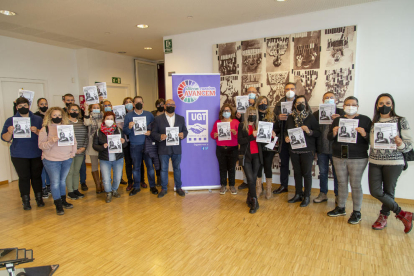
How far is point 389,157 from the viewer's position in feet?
10.1

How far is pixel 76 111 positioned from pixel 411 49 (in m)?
5.51

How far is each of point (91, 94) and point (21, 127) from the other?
1.26m

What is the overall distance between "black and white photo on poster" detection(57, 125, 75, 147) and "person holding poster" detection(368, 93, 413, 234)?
4156 millimetres

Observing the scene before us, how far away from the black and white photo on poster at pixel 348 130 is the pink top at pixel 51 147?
13.0 feet

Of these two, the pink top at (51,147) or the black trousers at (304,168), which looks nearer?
the pink top at (51,147)

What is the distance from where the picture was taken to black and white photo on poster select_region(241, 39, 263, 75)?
17.2ft

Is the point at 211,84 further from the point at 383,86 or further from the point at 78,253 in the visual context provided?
the point at 78,253

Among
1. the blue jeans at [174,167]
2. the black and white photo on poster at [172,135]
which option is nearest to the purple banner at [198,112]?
the blue jeans at [174,167]

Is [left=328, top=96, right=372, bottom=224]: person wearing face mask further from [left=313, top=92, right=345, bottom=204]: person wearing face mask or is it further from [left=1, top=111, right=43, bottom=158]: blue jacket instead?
[left=1, top=111, right=43, bottom=158]: blue jacket

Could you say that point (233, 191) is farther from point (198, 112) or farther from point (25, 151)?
point (25, 151)

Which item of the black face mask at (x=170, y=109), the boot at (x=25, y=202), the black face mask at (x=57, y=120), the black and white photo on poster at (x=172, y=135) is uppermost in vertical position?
the black face mask at (x=170, y=109)

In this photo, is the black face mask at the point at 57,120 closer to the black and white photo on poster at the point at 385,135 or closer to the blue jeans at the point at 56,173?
the blue jeans at the point at 56,173

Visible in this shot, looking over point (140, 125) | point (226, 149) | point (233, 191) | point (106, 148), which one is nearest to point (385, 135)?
point (226, 149)

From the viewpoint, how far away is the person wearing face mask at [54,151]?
385 centimetres
